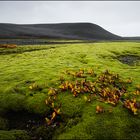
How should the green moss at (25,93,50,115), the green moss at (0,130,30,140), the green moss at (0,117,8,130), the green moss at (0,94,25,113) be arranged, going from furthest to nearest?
1. the green moss at (0,94,25,113)
2. the green moss at (25,93,50,115)
3. the green moss at (0,117,8,130)
4. the green moss at (0,130,30,140)

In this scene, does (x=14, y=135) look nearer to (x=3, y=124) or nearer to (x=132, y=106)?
(x=3, y=124)

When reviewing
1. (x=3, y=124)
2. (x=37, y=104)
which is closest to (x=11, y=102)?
(x=37, y=104)

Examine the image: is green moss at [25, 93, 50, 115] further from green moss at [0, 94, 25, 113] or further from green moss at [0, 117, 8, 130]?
green moss at [0, 117, 8, 130]

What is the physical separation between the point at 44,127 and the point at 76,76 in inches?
301

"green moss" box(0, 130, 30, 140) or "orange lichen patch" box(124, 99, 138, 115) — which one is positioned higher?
"orange lichen patch" box(124, 99, 138, 115)

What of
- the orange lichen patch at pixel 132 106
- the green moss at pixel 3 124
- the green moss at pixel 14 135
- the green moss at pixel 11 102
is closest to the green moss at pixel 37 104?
the green moss at pixel 11 102

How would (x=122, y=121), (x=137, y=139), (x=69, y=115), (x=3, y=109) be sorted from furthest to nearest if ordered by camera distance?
(x=3, y=109) → (x=69, y=115) → (x=122, y=121) → (x=137, y=139)

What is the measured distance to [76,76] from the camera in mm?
19656

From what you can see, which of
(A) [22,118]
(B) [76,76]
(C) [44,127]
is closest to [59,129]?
(C) [44,127]

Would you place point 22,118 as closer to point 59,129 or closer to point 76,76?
point 59,129

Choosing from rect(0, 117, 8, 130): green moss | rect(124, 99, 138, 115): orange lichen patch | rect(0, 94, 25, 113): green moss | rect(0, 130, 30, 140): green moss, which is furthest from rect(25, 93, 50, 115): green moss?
rect(124, 99, 138, 115): orange lichen patch

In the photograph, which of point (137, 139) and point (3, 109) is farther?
point (3, 109)

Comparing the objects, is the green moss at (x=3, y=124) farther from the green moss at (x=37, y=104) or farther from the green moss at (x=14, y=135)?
the green moss at (x=37, y=104)

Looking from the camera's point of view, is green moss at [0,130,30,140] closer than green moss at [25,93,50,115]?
Yes
